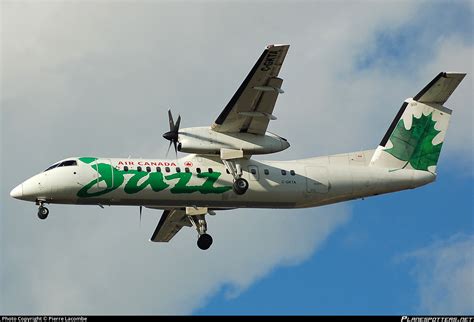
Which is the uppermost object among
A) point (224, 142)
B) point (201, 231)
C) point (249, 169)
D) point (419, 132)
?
point (419, 132)

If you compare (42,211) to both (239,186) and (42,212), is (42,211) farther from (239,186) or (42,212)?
(239,186)

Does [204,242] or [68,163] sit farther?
[204,242]

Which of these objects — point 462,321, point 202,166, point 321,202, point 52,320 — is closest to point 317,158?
point 321,202

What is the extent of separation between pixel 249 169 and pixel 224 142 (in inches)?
44.3

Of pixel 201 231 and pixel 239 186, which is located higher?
pixel 239 186

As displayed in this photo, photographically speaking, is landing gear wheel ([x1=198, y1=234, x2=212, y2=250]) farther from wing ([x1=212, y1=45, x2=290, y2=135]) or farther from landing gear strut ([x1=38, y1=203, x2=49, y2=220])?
landing gear strut ([x1=38, y1=203, x2=49, y2=220])

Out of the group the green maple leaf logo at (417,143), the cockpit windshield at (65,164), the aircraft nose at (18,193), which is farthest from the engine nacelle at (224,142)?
the aircraft nose at (18,193)

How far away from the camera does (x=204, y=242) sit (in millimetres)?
33938

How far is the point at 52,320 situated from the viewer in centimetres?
2498

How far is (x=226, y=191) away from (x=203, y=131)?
1834mm

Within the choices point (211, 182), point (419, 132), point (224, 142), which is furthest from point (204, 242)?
point (419, 132)

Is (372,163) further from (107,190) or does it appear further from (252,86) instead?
(107,190)

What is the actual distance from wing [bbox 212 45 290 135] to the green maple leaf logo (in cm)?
462

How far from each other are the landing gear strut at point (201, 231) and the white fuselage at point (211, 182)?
4.36 feet
